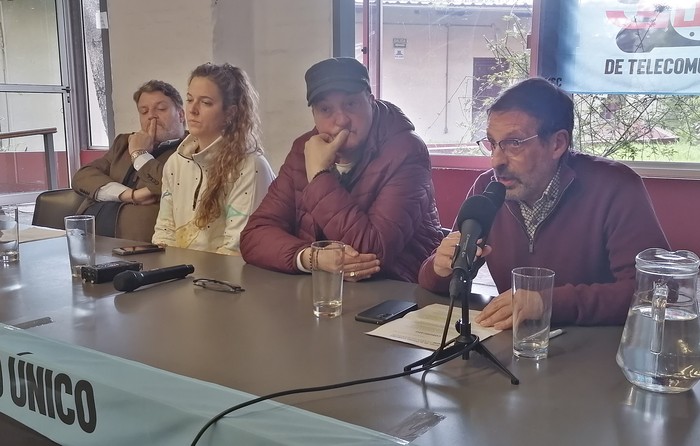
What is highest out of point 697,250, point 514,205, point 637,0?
point 637,0

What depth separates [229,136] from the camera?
7.52 feet

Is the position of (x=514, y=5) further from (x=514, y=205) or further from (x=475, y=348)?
(x=475, y=348)

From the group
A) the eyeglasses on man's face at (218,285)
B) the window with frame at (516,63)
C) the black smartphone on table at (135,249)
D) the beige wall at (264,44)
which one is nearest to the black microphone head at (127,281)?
the eyeglasses on man's face at (218,285)

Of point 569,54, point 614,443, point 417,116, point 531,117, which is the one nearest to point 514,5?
point 569,54

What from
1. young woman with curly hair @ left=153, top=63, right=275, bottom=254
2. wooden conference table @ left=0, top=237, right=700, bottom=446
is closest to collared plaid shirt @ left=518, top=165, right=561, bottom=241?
wooden conference table @ left=0, top=237, right=700, bottom=446

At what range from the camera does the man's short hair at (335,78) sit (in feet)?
6.11

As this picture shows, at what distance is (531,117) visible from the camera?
149cm

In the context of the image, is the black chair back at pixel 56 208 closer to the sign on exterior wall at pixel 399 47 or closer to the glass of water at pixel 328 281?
the glass of water at pixel 328 281

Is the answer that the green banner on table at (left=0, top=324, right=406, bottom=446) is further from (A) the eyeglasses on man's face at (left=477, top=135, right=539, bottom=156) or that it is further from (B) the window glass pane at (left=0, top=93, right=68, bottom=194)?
(B) the window glass pane at (left=0, top=93, right=68, bottom=194)

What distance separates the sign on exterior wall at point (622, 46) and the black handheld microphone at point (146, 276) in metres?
2.63

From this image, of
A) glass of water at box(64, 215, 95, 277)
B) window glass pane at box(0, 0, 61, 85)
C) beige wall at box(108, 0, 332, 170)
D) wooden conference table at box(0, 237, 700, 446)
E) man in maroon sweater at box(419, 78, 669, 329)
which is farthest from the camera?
window glass pane at box(0, 0, 61, 85)

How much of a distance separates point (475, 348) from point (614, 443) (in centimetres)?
32

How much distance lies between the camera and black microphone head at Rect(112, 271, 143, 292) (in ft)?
4.96

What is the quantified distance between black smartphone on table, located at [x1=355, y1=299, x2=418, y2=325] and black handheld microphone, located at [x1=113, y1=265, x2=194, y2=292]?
546 mm
